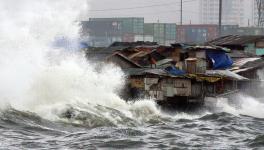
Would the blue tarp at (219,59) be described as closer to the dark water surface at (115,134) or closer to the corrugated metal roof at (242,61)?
the corrugated metal roof at (242,61)

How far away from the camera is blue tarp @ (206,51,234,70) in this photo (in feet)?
124

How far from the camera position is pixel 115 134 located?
17828 mm

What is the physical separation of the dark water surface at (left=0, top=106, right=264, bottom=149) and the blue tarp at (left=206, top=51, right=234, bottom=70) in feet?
47.7

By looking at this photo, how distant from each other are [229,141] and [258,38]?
32.1 meters

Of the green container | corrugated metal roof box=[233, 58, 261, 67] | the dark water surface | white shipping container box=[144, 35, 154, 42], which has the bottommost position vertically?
the dark water surface

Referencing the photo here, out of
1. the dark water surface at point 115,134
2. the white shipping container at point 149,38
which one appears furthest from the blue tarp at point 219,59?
the white shipping container at point 149,38

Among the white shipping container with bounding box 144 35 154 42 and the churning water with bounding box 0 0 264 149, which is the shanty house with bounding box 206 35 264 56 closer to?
the churning water with bounding box 0 0 264 149

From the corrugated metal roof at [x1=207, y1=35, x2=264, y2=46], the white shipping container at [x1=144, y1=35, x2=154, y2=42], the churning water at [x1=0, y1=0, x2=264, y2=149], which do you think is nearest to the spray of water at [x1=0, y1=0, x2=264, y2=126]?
the churning water at [x1=0, y1=0, x2=264, y2=149]

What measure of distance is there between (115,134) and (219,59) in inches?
854

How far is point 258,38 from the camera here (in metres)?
48.6

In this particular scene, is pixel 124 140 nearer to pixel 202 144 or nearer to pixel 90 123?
pixel 202 144

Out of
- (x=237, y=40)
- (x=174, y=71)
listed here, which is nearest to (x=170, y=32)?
(x=237, y=40)

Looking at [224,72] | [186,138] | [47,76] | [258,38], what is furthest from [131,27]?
[186,138]

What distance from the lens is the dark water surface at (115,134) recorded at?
16156mm
